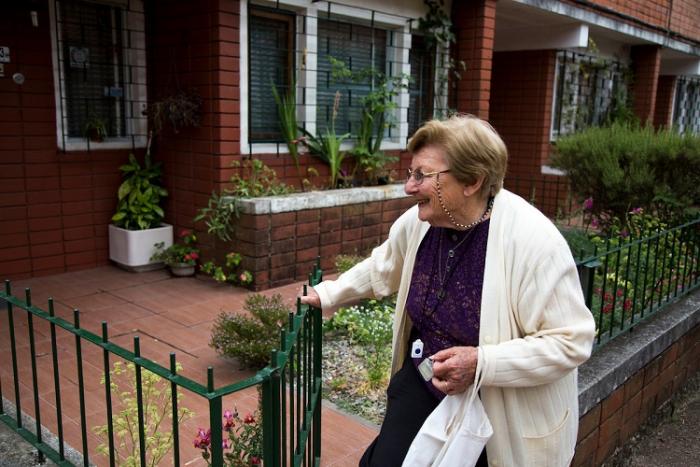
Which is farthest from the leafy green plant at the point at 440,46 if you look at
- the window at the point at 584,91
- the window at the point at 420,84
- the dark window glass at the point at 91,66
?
the dark window glass at the point at 91,66

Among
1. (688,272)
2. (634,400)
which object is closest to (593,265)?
(634,400)

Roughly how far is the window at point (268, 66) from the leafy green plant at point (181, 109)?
1.90ft

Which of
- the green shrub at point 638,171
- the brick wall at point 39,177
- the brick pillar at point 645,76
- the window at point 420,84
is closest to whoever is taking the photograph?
the brick wall at point 39,177

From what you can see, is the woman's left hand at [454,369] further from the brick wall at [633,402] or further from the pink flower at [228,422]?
the brick wall at [633,402]

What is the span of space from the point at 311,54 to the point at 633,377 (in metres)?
4.25

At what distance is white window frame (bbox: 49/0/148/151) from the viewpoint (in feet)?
18.0

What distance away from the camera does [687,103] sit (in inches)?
610

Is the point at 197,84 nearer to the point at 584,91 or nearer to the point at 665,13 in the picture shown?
the point at 584,91

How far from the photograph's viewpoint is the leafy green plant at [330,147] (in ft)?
20.8

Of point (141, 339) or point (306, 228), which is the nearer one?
point (141, 339)

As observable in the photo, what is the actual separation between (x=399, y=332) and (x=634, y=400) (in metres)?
2.04

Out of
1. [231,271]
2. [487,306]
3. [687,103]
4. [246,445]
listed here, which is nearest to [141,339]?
[231,271]

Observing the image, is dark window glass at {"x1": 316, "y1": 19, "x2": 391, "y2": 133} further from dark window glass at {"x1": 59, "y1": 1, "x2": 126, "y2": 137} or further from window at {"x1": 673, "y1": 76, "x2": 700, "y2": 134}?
window at {"x1": 673, "y1": 76, "x2": 700, "y2": 134}

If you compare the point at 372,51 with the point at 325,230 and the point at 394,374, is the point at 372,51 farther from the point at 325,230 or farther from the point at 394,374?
the point at 394,374
